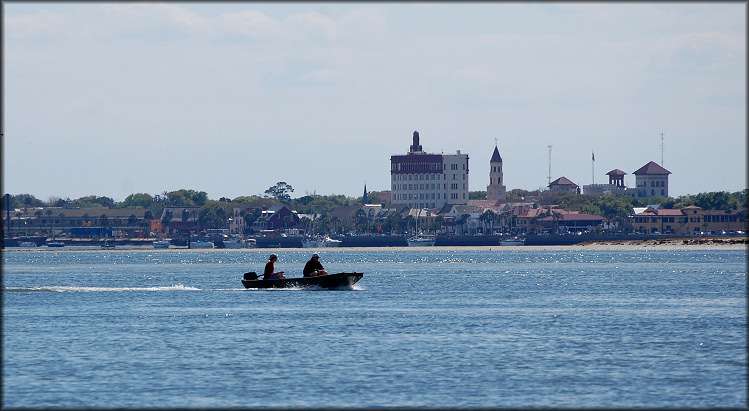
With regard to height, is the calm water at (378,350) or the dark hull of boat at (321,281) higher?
the dark hull of boat at (321,281)

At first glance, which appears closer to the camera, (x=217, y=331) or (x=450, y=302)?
(x=217, y=331)

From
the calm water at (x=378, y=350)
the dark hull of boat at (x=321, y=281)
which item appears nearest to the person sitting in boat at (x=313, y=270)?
the dark hull of boat at (x=321, y=281)

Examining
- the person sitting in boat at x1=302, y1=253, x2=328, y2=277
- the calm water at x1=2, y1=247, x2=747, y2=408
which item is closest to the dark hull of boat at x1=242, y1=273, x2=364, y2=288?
the person sitting in boat at x1=302, y1=253, x2=328, y2=277

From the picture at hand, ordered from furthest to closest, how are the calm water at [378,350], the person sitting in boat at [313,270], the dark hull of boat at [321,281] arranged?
the person sitting in boat at [313,270] → the dark hull of boat at [321,281] → the calm water at [378,350]

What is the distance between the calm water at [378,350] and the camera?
3069 centimetres

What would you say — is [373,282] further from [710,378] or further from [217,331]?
[710,378]

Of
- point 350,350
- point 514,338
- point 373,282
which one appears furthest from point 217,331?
point 373,282

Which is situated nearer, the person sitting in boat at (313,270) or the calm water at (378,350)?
the calm water at (378,350)

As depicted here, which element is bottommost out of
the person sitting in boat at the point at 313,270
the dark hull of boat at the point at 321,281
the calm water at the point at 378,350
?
the calm water at the point at 378,350

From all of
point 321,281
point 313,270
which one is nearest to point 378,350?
point 321,281

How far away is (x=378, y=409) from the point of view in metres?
28.7

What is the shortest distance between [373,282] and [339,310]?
31.1 meters

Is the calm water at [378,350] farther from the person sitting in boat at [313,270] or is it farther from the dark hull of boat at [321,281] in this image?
the person sitting in boat at [313,270]

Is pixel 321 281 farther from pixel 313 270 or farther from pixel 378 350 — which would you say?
pixel 378 350
